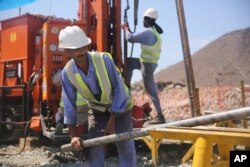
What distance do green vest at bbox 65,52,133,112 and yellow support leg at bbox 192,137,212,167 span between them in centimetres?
188

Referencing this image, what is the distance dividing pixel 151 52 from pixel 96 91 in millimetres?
3494

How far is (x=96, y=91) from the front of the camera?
4.34 m

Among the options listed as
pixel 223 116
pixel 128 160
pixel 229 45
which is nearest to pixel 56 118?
pixel 128 160

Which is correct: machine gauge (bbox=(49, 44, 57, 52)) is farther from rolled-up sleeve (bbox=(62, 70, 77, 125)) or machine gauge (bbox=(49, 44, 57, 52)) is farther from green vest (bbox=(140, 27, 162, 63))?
rolled-up sleeve (bbox=(62, 70, 77, 125))

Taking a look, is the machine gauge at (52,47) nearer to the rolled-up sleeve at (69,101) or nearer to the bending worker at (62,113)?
the bending worker at (62,113)

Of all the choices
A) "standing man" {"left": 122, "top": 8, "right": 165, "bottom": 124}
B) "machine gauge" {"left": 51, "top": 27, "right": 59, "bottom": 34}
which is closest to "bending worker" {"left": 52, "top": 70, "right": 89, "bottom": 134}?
"machine gauge" {"left": 51, "top": 27, "right": 59, "bottom": 34}

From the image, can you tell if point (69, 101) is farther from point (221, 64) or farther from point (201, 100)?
point (221, 64)

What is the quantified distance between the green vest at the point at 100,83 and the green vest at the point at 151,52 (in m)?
3.31

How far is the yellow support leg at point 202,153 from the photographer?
243 cm

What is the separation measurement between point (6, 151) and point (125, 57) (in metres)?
3.27

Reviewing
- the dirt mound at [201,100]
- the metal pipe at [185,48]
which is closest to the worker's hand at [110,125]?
the metal pipe at [185,48]

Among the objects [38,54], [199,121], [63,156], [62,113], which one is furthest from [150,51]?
[199,121]

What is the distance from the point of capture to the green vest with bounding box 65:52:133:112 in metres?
4.19

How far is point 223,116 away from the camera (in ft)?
8.68
